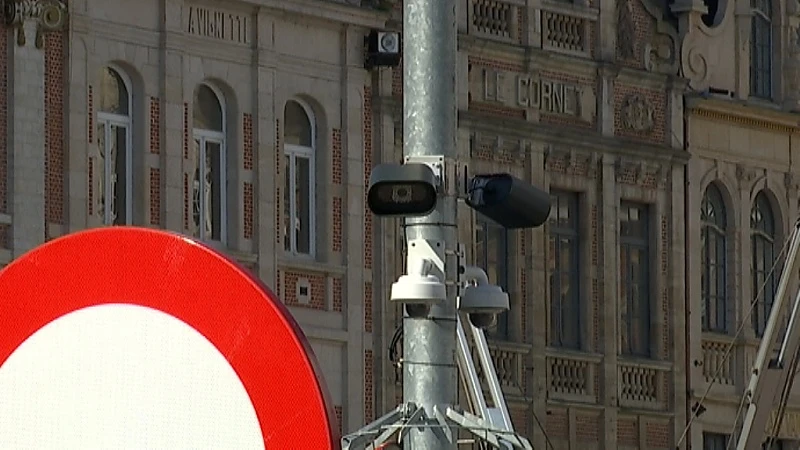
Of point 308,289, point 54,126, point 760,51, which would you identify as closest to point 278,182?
point 308,289

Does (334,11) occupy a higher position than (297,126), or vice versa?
(334,11)

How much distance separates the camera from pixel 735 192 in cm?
4116

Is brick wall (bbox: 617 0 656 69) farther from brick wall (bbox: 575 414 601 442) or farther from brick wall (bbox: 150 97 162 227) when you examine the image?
brick wall (bbox: 150 97 162 227)

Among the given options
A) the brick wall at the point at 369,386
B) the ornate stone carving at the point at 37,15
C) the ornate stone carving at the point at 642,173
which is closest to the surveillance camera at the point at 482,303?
the ornate stone carving at the point at 37,15

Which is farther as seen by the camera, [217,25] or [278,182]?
[278,182]

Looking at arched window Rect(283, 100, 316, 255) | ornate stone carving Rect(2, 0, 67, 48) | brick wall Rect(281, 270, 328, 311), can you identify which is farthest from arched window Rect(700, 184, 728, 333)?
ornate stone carving Rect(2, 0, 67, 48)

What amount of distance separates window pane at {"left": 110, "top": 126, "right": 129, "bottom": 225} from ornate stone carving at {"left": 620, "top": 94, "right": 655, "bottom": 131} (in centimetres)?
981

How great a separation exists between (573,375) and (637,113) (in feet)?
13.4

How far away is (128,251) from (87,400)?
28cm

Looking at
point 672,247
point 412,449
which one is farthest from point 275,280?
point 412,449

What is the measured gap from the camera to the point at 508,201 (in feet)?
19.9

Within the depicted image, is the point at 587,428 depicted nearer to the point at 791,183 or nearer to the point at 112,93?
the point at 791,183

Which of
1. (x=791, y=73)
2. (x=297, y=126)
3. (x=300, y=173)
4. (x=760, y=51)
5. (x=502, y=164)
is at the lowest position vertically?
(x=300, y=173)

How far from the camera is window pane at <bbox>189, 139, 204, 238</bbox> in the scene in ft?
109
